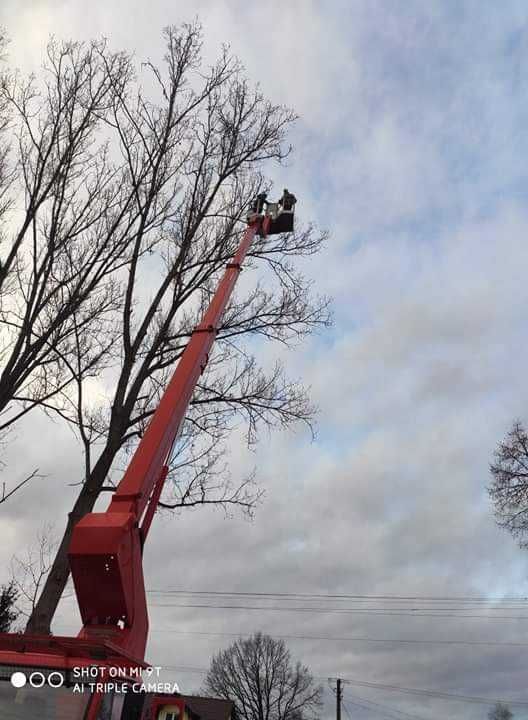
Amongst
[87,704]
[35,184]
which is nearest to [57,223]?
[35,184]

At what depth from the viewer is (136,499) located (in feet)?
19.8

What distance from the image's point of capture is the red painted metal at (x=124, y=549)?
5.26 meters

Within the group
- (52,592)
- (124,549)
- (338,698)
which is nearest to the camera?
(124,549)

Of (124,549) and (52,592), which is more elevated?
(52,592)

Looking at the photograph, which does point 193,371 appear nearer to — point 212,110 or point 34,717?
point 34,717

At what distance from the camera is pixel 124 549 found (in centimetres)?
546

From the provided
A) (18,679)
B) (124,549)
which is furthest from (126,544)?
(18,679)

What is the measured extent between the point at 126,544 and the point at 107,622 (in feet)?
2.23

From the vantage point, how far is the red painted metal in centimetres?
526

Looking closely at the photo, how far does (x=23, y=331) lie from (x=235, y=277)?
11.2ft

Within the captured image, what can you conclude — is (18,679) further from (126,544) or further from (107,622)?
(126,544)

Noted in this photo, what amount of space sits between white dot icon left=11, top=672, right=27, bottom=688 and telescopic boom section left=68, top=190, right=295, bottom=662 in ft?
2.71

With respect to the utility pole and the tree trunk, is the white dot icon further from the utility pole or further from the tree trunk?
the utility pole

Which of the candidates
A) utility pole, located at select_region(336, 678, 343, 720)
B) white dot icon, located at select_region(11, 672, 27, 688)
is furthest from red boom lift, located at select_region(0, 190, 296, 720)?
utility pole, located at select_region(336, 678, 343, 720)
